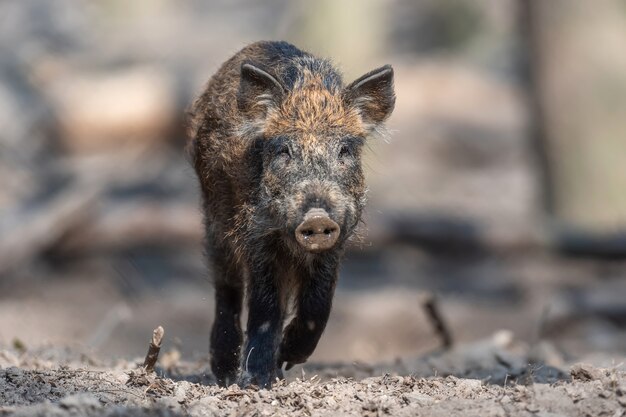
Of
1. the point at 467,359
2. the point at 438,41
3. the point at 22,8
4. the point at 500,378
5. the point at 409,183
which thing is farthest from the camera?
the point at 438,41

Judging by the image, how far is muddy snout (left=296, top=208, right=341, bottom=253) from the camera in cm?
509

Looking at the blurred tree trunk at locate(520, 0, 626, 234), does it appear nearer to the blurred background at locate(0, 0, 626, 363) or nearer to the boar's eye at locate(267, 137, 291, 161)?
the blurred background at locate(0, 0, 626, 363)

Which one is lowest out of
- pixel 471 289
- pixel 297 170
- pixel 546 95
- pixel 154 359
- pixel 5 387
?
pixel 5 387

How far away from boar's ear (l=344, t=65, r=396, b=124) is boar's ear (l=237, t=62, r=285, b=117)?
1.43ft

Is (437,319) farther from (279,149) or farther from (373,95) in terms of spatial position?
(279,149)

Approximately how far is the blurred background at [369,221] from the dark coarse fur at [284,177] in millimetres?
577

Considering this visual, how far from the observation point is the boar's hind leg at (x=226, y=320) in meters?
6.42

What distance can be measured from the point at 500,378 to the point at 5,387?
310 centimetres

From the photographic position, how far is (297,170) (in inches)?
217

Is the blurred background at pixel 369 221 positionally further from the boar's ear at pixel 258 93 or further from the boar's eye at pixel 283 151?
the boar's ear at pixel 258 93

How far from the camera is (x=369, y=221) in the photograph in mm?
13641

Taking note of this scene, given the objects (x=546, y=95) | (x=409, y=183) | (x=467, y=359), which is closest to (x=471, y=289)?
(x=546, y=95)

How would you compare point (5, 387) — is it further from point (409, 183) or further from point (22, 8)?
point (22, 8)

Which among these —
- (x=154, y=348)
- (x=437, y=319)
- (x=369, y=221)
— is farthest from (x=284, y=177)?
(x=369, y=221)
